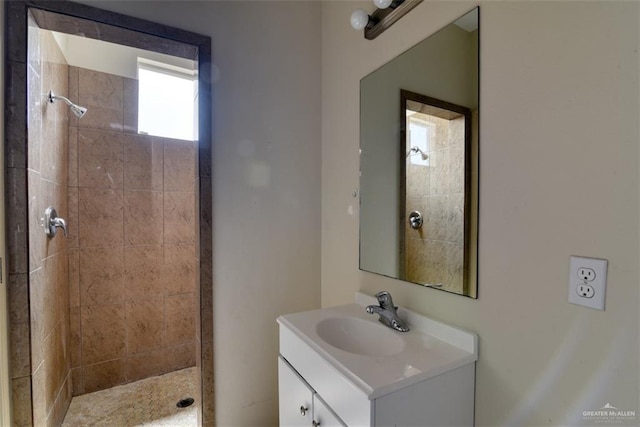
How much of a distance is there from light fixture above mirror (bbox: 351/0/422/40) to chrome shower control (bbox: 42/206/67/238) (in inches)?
67.6

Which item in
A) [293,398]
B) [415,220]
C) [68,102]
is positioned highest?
[68,102]

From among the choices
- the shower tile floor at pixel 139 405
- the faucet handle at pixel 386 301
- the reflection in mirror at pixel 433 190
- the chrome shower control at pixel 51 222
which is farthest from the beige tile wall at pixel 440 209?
the chrome shower control at pixel 51 222

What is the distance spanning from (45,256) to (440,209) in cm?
182

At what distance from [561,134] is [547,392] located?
2.26ft

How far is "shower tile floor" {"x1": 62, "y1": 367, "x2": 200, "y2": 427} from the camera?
5.99ft

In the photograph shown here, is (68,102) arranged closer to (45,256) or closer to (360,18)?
(45,256)

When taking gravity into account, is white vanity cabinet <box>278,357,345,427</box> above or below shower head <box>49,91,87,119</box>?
below

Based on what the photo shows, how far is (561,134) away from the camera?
0.80 metres

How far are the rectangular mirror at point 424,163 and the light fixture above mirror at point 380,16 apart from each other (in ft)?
0.51

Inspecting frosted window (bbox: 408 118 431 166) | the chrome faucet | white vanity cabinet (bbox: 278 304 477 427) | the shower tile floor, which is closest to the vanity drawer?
white vanity cabinet (bbox: 278 304 477 427)

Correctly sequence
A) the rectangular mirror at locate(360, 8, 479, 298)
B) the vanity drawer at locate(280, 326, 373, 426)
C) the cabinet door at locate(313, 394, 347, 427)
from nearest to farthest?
the vanity drawer at locate(280, 326, 373, 426) → the cabinet door at locate(313, 394, 347, 427) → the rectangular mirror at locate(360, 8, 479, 298)

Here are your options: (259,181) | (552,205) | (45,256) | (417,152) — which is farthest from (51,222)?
(552,205)

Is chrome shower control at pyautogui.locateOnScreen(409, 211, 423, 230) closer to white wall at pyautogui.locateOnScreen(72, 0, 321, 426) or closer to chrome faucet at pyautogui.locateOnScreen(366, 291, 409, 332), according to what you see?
chrome faucet at pyautogui.locateOnScreen(366, 291, 409, 332)

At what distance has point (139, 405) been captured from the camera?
198cm
